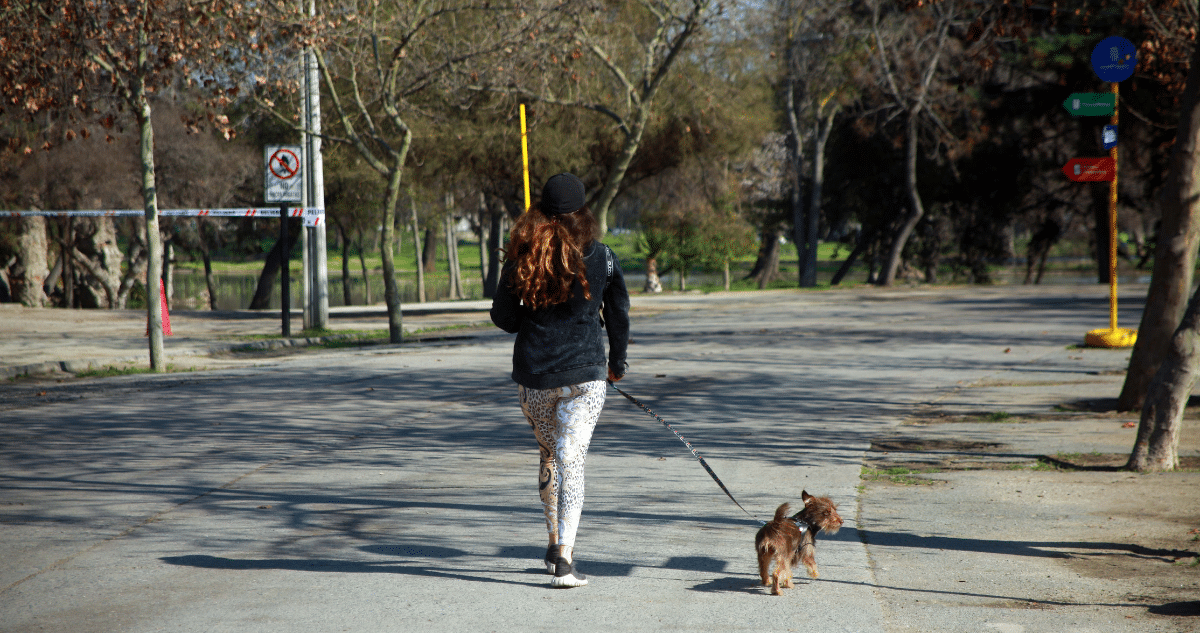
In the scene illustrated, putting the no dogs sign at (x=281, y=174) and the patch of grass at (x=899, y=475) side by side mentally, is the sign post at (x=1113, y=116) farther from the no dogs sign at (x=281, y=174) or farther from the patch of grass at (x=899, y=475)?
the no dogs sign at (x=281, y=174)

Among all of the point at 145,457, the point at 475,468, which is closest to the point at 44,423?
the point at 145,457

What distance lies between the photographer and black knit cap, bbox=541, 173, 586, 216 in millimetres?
4691

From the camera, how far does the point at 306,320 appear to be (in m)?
21.4

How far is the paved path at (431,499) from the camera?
452 cm

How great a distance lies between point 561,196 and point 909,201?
35.6 m

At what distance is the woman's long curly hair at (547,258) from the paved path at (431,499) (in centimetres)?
138

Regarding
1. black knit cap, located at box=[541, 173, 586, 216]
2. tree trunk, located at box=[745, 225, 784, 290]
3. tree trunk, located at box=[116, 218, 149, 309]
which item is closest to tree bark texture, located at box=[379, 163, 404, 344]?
black knit cap, located at box=[541, 173, 586, 216]

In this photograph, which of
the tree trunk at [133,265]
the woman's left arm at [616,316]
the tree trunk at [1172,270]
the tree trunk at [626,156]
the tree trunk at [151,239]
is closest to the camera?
the woman's left arm at [616,316]

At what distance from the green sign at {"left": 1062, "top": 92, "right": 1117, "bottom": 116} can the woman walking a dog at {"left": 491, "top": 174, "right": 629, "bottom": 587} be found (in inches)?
349

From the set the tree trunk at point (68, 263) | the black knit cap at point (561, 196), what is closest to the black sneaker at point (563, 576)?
the black knit cap at point (561, 196)

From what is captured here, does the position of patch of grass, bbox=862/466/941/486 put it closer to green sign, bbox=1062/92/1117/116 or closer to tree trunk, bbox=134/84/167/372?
green sign, bbox=1062/92/1117/116

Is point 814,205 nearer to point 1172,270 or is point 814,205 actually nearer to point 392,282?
point 392,282

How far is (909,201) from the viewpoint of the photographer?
38188mm

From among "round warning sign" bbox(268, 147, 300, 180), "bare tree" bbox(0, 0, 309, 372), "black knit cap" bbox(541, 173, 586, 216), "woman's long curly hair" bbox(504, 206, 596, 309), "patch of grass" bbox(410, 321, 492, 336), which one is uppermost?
"bare tree" bbox(0, 0, 309, 372)
